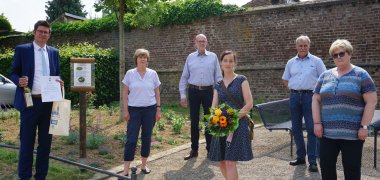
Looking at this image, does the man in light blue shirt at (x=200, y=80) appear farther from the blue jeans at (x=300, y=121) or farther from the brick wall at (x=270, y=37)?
the brick wall at (x=270, y=37)

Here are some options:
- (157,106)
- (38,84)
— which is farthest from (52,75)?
(157,106)

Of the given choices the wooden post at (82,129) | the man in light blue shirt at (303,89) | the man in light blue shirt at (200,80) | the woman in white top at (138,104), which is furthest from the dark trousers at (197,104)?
the wooden post at (82,129)

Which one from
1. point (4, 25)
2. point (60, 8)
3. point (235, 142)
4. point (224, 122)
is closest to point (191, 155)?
point (235, 142)

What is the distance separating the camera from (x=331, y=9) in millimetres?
12125

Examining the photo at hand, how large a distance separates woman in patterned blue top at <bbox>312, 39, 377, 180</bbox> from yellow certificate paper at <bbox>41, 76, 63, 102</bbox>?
9.79 feet

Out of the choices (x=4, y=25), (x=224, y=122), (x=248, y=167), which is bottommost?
(x=248, y=167)

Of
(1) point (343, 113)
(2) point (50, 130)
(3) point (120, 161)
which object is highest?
(1) point (343, 113)

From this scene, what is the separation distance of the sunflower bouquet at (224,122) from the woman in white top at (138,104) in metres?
1.49

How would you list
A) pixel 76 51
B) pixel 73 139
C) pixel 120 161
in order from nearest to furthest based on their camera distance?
pixel 120 161, pixel 73 139, pixel 76 51

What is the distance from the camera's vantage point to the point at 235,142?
440cm

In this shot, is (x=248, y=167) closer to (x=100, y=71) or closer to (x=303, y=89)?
(x=303, y=89)

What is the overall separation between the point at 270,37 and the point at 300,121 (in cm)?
744

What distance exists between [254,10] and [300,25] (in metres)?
1.67

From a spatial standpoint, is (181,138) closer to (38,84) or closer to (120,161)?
(120,161)
